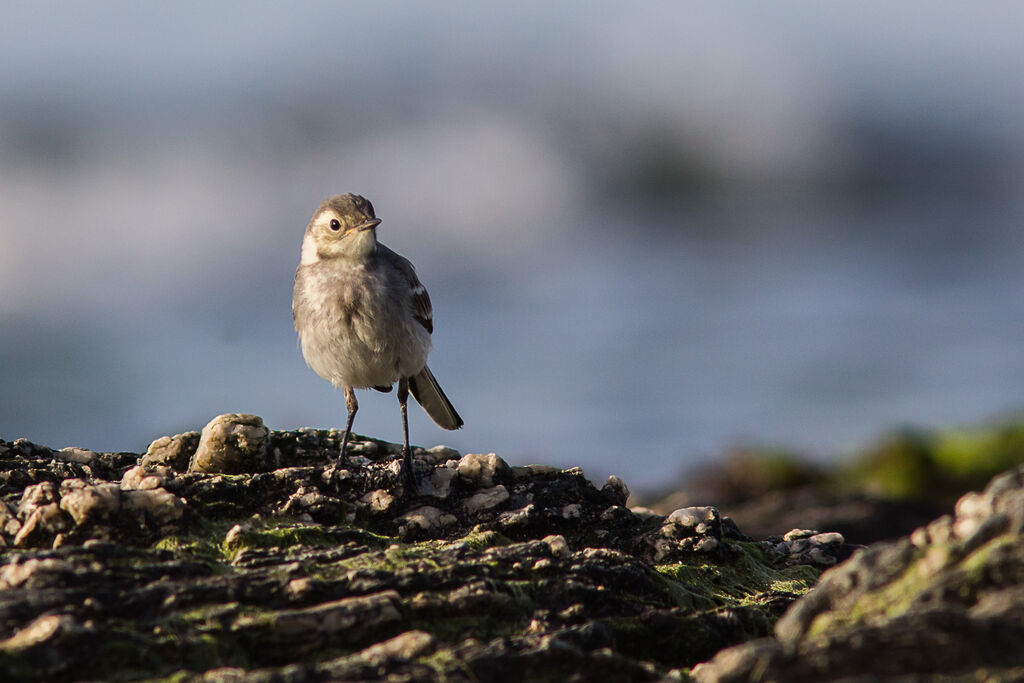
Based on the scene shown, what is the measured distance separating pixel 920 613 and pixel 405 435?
19.0 feet

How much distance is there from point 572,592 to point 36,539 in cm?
309

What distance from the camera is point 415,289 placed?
396 inches

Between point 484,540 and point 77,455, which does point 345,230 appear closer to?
point 77,455

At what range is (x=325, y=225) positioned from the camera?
9961 mm

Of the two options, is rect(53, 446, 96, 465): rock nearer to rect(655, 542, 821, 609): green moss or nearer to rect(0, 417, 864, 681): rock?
rect(0, 417, 864, 681): rock

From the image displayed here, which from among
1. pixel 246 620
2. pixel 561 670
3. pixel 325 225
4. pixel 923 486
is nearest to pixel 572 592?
pixel 561 670

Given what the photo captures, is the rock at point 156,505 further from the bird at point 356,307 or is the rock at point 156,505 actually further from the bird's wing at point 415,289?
the bird's wing at point 415,289

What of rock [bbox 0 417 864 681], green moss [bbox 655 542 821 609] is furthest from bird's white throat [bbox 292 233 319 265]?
green moss [bbox 655 542 821 609]

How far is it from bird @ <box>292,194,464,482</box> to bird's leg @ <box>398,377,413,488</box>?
1 centimetres

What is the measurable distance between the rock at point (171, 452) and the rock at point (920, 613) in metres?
4.71

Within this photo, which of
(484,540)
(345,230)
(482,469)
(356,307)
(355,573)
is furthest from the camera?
(345,230)

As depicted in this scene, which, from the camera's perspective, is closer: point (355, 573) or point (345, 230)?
point (355, 573)

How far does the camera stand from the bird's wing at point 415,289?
994 centimetres

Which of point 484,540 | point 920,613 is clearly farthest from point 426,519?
point 920,613
